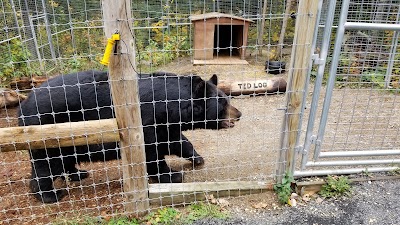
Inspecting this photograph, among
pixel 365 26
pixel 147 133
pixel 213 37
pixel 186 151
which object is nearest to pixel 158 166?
pixel 147 133

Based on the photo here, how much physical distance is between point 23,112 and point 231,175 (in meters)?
2.57

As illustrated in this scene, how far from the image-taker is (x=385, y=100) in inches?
268

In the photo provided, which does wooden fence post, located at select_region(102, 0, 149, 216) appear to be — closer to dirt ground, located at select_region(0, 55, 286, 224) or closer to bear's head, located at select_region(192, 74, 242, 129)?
dirt ground, located at select_region(0, 55, 286, 224)

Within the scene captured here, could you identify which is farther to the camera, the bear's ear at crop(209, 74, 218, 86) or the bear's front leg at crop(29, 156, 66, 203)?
the bear's ear at crop(209, 74, 218, 86)

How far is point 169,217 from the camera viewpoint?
3299mm

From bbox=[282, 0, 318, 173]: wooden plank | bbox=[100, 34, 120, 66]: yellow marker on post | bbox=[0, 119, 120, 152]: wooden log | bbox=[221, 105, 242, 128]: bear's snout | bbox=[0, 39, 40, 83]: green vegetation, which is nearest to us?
bbox=[100, 34, 120, 66]: yellow marker on post

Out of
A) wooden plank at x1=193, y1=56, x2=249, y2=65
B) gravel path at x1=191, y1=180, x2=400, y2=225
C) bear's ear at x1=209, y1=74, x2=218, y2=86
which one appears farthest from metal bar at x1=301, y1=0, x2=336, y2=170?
wooden plank at x1=193, y1=56, x2=249, y2=65

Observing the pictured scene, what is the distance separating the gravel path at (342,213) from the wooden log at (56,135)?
135cm

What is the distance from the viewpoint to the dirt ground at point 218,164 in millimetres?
3465

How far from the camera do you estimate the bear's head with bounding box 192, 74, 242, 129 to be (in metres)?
3.74

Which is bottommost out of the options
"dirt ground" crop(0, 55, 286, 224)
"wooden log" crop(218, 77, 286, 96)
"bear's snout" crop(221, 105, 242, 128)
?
"dirt ground" crop(0, 55, 286, 224)

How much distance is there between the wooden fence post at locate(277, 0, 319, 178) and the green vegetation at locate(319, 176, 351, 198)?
442mm

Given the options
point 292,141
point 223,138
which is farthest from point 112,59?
point 223,138

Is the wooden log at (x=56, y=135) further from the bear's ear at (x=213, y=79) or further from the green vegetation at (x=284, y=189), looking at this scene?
the green vegetation at (x=284, y=189)
